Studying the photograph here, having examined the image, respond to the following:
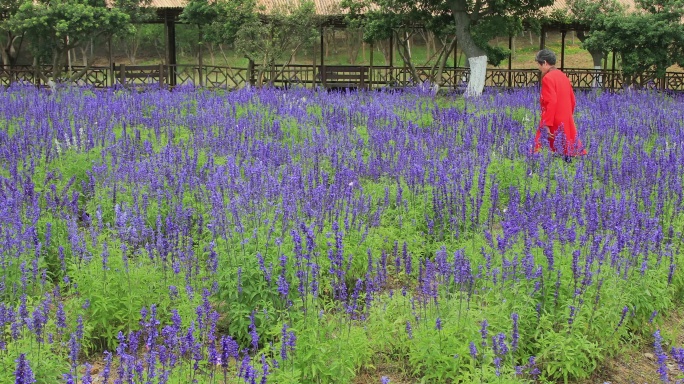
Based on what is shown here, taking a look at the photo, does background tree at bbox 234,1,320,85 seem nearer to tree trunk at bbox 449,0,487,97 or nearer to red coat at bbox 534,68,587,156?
tree trunk at bbox 449,0,487,97

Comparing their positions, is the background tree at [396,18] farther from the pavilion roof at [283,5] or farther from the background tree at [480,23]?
the background tree at [480,23]

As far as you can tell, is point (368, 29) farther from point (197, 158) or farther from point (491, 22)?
point (197, 158)

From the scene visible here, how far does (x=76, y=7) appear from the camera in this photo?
2028 centimetres

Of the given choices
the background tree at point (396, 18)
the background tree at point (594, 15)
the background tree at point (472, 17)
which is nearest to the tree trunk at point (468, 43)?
the background tree at point (472, 17)

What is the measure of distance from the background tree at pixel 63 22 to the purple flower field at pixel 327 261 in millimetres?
12501

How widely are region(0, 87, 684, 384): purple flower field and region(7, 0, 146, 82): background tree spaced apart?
12.5 metres

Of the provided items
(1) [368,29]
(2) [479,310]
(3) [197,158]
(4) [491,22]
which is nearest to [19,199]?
(3) [197,158]

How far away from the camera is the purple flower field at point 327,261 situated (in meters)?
3.87

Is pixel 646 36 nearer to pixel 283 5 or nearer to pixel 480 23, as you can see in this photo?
pixel 480 23

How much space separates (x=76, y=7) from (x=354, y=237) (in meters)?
17.0

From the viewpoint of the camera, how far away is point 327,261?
194 inches

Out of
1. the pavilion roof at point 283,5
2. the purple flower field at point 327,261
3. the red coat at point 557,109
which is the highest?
the pavilion roof at point 283,5

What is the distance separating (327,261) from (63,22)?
17433 millimetres

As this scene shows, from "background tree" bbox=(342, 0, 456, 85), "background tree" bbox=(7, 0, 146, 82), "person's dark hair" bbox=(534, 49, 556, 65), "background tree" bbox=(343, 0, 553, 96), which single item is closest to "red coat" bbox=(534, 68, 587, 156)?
"person's dark hair" bbox=(534, 49, 556, 65)
